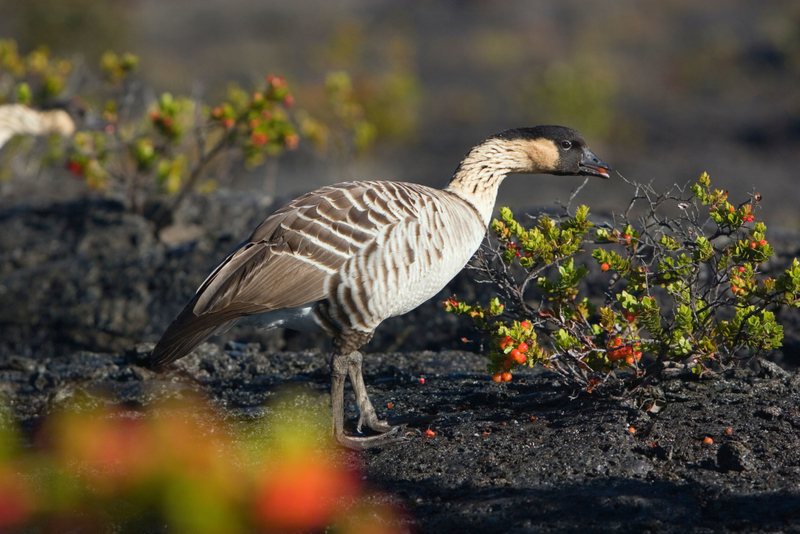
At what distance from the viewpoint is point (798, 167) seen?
59.8ft

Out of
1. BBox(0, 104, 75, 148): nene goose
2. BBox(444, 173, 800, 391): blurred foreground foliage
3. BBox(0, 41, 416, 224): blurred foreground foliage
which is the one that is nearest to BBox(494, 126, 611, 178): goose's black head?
BBox(444, 173, 800, 391): blurred foreground foliage

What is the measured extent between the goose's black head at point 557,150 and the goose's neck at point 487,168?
5 cm

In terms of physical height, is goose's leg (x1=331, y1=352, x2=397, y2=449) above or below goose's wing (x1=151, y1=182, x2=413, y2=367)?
below

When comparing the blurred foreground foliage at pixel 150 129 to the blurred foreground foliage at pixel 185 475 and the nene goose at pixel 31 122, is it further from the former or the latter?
the blurred foreground foliage at pixel 185 475

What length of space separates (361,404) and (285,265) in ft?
3.35

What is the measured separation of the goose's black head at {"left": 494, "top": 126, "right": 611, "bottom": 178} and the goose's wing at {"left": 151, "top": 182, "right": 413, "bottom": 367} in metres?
1.09

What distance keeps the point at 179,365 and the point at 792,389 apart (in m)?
4.37

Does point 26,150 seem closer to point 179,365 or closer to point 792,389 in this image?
point 179,365

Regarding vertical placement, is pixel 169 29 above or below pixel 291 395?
above

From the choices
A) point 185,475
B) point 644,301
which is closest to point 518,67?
point 644,301

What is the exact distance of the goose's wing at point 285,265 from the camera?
439 centimetres

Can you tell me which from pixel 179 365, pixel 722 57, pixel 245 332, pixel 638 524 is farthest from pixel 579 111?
pixel 638 524

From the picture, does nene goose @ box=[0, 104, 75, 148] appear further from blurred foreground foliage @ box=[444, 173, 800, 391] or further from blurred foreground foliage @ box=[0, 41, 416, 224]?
blurred foreground foliage @ box=[444, 173, 800, 391]

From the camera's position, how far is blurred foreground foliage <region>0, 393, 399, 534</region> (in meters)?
3.88
